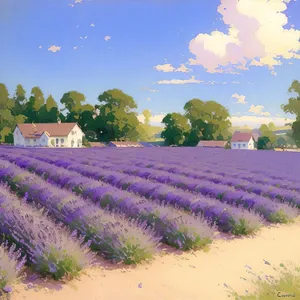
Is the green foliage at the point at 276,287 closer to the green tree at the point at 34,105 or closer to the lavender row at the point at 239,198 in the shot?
the lavender row at the point at 239,198

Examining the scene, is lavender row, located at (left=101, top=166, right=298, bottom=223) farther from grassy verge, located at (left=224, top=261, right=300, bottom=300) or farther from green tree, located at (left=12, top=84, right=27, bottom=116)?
green tree, located at (left=12, top=84, right=27, bottom=116)

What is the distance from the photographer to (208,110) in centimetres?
6488

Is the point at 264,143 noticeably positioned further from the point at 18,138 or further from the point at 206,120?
the point at 18,138

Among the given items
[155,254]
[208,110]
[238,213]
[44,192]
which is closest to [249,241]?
[238,213]

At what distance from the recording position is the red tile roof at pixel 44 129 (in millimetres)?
57125

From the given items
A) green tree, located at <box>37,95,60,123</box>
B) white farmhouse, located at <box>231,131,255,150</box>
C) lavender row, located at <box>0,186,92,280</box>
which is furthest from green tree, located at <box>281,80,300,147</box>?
lavender row, located at <box>0,186,92,280</box>

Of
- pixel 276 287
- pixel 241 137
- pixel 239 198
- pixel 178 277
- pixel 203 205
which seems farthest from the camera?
pixel 241 137

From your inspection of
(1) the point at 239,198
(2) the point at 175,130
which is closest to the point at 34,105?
(2) the point at 175,130

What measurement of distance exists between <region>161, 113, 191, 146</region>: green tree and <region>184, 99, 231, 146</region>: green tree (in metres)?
1.34

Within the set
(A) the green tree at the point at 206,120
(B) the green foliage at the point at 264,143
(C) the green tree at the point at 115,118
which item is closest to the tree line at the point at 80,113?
(C) the green tree at the point at 115,118

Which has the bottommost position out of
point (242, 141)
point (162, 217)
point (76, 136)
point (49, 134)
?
point (162, 217)

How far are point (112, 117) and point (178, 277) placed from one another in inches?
2141

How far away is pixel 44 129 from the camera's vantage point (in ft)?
193

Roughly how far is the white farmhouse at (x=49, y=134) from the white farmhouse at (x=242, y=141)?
3094 centimetres
